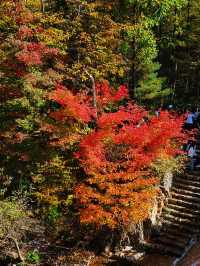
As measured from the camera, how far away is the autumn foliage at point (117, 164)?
18516mm

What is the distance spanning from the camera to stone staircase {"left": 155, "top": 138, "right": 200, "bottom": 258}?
20728 millimetres

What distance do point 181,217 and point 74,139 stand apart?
22.3ft

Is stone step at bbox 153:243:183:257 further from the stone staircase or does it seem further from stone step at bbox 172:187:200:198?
stone step at bbox 172:187:200:198

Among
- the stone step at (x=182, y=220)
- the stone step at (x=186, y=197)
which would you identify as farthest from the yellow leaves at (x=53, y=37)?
the stone step at (x=182, y=220)

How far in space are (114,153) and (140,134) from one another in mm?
1770

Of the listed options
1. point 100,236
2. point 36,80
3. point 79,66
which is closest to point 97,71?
point 79,66

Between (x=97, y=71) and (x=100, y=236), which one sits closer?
(x=100, y=236)

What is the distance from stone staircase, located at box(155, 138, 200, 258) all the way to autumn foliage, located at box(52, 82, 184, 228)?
2.07 m

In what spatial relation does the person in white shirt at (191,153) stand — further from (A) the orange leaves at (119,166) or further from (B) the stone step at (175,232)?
(A) the orange leaves at (119,166)

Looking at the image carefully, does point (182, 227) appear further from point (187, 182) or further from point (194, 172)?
point (194, 172)

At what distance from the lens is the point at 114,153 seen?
64.6ft

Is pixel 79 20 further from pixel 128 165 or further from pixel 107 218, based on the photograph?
pixel 107 218

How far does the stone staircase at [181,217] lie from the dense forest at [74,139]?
0.98 meters

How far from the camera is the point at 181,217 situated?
22.3 metres
